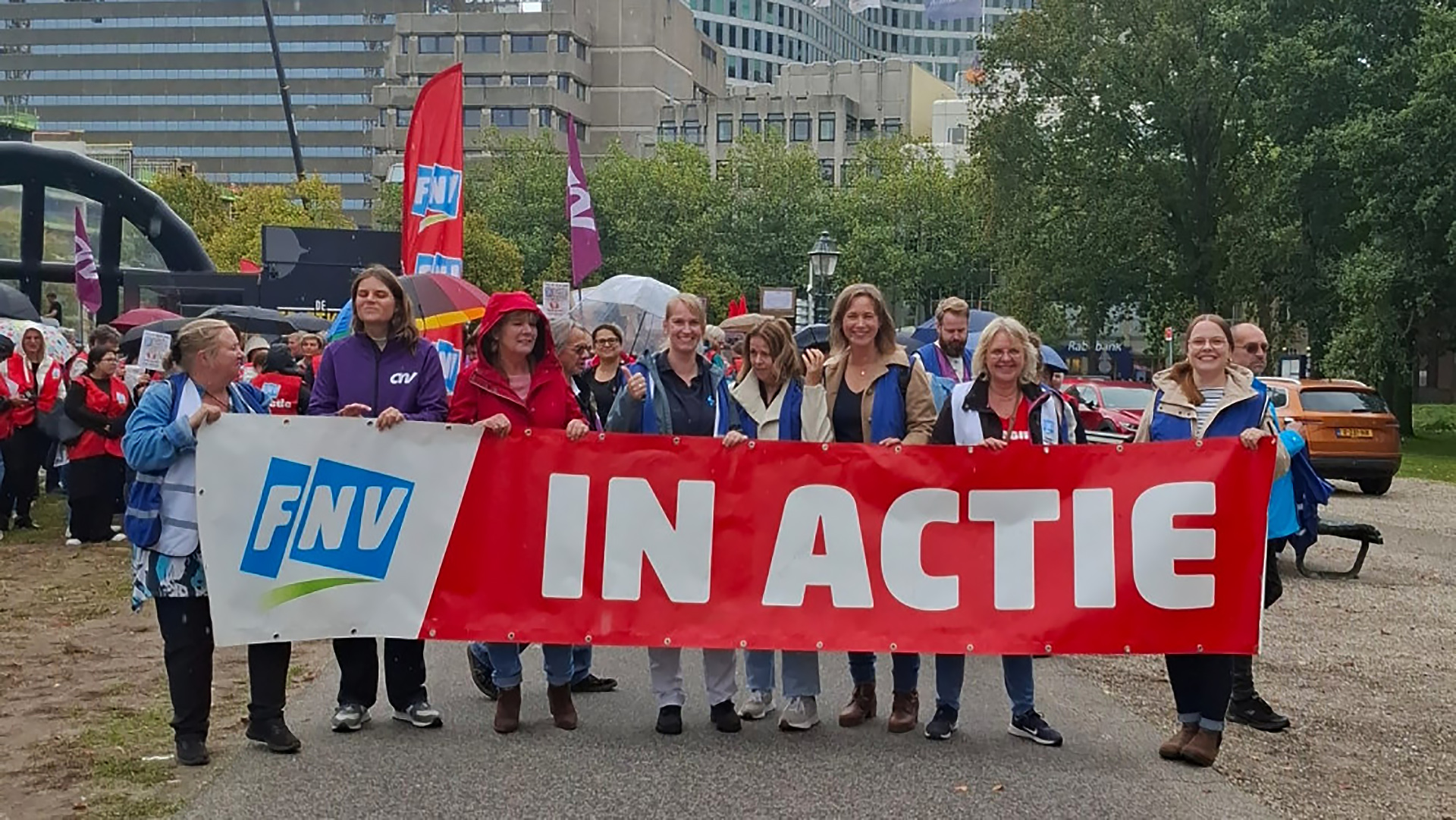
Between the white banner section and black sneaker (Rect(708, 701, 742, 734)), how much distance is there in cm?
138

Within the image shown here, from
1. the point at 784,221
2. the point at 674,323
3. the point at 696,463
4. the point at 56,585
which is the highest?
the point at 784,221

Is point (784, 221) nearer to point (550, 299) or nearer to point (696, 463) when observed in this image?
point (550, 299)

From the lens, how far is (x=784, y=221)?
79.8 m

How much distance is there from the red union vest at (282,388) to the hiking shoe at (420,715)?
555cm

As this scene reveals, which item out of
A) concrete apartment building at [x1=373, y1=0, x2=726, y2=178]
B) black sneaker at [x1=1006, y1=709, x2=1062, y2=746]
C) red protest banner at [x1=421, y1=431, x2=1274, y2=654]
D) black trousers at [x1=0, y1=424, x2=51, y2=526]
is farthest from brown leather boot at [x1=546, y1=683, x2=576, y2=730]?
concrete apartment building at [x1=373, y1=0, x2=726, y2=178]

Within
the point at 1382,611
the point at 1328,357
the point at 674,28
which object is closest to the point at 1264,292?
the point at 1328,357

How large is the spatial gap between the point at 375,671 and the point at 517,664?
2.10 feet

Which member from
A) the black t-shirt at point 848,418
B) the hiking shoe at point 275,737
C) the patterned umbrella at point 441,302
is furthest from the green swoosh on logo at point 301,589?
the patterned umbrella at point 441,302

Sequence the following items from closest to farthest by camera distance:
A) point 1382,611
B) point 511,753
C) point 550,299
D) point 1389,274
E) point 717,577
Answer: point 511,753, point 717,577, point 1382,611, point 550,299, point 1389,274

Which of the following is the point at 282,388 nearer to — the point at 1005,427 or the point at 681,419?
the point at 681,419

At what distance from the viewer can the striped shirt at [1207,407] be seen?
643cm

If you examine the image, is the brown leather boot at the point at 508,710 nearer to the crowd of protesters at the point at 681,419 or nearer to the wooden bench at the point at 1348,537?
the crowd of protesters at the point at 681,419

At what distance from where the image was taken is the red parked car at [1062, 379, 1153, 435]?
2381 cm

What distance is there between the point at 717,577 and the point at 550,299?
1483 cm
